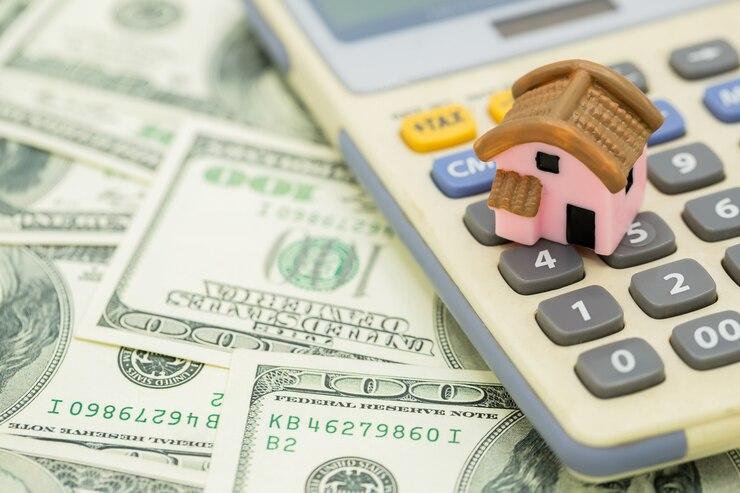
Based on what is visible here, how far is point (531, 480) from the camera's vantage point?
1.65 ft

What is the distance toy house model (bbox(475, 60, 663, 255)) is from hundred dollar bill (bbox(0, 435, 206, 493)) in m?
0.19

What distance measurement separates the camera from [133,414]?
0.54 meters

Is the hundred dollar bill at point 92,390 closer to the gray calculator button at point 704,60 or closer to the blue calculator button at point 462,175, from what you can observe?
the blue calculator button at point 462,175

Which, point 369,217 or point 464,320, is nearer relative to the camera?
point 464,320

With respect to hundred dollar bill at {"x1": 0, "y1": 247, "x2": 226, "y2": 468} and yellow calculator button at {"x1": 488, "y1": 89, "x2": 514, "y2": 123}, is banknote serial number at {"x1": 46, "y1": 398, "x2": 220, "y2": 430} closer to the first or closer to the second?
hundred dollar bill at {"x1": 0, "y1": 247, "x2": 226, "y2": 468}

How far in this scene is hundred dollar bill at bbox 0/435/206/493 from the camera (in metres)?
0.51

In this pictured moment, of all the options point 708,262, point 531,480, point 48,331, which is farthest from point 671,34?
point 48,331

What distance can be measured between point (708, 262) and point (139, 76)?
42 centimetres

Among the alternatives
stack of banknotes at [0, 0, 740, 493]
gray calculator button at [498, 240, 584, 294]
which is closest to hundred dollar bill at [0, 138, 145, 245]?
stack of banknotes at [0, 0, 740, 493]

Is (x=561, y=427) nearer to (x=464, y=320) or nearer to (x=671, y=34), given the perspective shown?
(x=464, y=320)

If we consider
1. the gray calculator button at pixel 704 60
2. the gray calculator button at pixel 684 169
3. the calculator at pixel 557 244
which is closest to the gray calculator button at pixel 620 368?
the calculator at pixel 557 244

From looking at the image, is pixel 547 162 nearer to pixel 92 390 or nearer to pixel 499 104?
pixel 499 104

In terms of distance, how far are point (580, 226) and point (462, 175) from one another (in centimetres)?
8

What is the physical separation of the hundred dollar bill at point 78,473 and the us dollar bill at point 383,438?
21 millimetres
